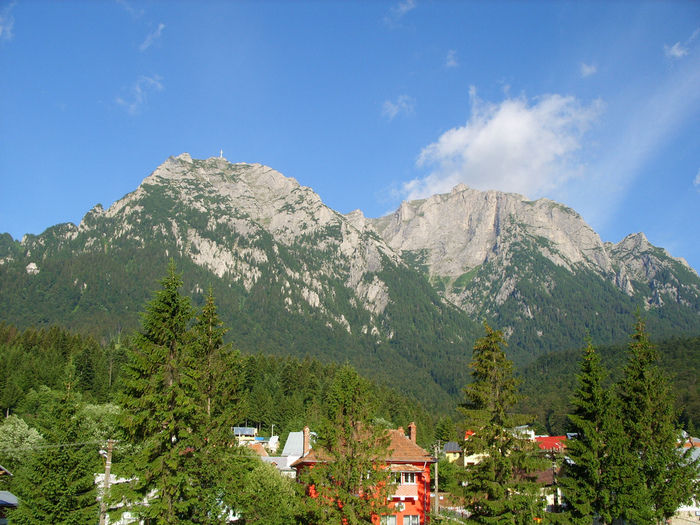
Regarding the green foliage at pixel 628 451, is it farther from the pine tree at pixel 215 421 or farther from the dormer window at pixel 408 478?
the pine tree at pixel 215 421

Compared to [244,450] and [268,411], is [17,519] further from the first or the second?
[268,411]

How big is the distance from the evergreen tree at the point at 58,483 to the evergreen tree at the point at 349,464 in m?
13.4

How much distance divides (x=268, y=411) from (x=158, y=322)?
9768 cm

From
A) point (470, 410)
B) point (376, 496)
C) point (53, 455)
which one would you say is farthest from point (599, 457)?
point (53, 455)

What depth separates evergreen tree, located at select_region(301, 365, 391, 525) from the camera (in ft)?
76.2

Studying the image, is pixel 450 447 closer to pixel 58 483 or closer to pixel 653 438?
pixel 653 438

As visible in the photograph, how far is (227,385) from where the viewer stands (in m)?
31.6

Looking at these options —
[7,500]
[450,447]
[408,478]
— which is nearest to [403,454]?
[408,478]

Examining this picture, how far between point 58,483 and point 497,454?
23.7 metres

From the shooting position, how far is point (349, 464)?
78.3 ft

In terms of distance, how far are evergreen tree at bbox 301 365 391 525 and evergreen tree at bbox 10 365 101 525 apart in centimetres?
1339

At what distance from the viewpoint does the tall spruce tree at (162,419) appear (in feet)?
80.9

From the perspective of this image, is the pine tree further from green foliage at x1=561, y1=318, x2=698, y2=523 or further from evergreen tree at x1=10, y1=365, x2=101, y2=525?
green foliage at x1=561, y1=318, x2=698, y2=523

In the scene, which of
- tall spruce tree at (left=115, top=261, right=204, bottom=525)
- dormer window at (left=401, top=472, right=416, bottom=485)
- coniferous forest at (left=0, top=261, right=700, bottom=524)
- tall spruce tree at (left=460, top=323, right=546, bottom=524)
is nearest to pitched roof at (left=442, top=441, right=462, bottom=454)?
dormer window at (left=401, top=472, right=416, bottom=485)
